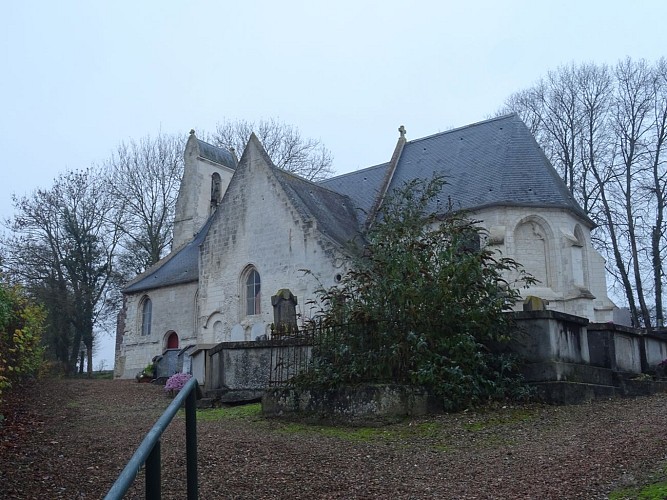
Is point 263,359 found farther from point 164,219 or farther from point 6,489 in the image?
point 164,219

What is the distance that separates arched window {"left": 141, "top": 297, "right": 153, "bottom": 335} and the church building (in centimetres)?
297

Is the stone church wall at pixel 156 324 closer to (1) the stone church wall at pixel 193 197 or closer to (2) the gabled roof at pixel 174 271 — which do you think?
(2) the gabled roof at pixel 174 271

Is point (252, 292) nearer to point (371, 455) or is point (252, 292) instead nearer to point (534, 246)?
point (534, 246)

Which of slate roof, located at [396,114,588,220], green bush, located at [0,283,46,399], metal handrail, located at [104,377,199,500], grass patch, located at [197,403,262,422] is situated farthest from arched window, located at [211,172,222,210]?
metal handrail, located at [104,377,199,500]

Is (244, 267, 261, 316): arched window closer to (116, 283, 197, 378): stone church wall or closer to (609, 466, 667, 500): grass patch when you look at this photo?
(116, 283, 197, 378): stone church wall

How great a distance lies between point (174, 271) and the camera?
100 feet

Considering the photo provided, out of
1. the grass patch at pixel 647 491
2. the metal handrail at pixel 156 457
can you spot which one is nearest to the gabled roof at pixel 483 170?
the grass patch at pixel 647 491

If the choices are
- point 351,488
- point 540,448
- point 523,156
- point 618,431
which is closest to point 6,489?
point 351,488

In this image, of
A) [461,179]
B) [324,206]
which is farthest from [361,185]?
[461,179]

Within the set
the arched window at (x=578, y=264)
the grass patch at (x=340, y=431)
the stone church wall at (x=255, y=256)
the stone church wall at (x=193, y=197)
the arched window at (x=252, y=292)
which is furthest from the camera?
the stone church wall at (x=193, y=197)

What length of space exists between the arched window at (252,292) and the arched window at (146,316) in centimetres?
823

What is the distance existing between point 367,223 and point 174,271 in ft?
36.9

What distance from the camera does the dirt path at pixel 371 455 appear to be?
5777mm

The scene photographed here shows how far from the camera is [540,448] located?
710 centimetres
